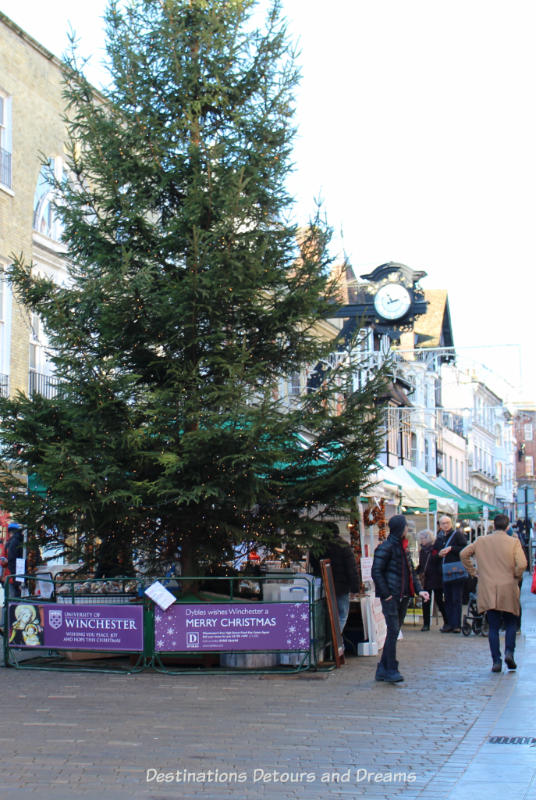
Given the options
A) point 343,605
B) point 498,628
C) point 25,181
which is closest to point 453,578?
point 343,605

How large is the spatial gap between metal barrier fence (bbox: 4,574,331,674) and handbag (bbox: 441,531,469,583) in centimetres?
538

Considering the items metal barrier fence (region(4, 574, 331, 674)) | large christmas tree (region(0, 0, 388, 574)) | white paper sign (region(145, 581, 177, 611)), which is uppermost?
large christmas tree (region(0, 0, 388, 574))

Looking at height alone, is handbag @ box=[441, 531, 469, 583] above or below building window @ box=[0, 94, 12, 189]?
below

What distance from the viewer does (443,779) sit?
6.68m

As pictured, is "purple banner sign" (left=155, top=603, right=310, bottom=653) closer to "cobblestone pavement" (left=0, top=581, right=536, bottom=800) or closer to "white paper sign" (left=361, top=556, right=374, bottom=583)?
"cobblestone pavement" (left=0, top=581, right=536, bottom=800)

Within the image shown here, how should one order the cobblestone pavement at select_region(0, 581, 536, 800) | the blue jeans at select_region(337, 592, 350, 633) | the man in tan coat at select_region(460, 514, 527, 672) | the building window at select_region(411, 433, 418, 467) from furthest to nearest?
the building window at select_region(411, 433, 418, 467), the blue jeans at select_region(337, 592, 350, 633), the man in tan coat at select_region(460, 514, 527, 672), the cobblestone pavement at select_region(0, 581, 536, 800)

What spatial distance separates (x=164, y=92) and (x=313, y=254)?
A: 305cm

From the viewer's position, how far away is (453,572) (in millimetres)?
17547

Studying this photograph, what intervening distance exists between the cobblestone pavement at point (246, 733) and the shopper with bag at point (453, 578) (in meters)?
5.18

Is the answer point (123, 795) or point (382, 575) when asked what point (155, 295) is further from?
point (123, 795)

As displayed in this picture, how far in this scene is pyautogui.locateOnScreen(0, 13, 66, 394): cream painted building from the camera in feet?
72.4

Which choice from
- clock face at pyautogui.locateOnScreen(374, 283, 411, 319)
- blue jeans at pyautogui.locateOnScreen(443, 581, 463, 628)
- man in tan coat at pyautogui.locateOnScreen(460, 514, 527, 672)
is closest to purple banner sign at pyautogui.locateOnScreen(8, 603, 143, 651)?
man in tan coat at pyautogui.locateOnScreen(460, 514, 527, 672)

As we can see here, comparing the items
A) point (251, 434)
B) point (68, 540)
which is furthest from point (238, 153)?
point (68, 540)

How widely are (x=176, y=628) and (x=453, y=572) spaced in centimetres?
705
